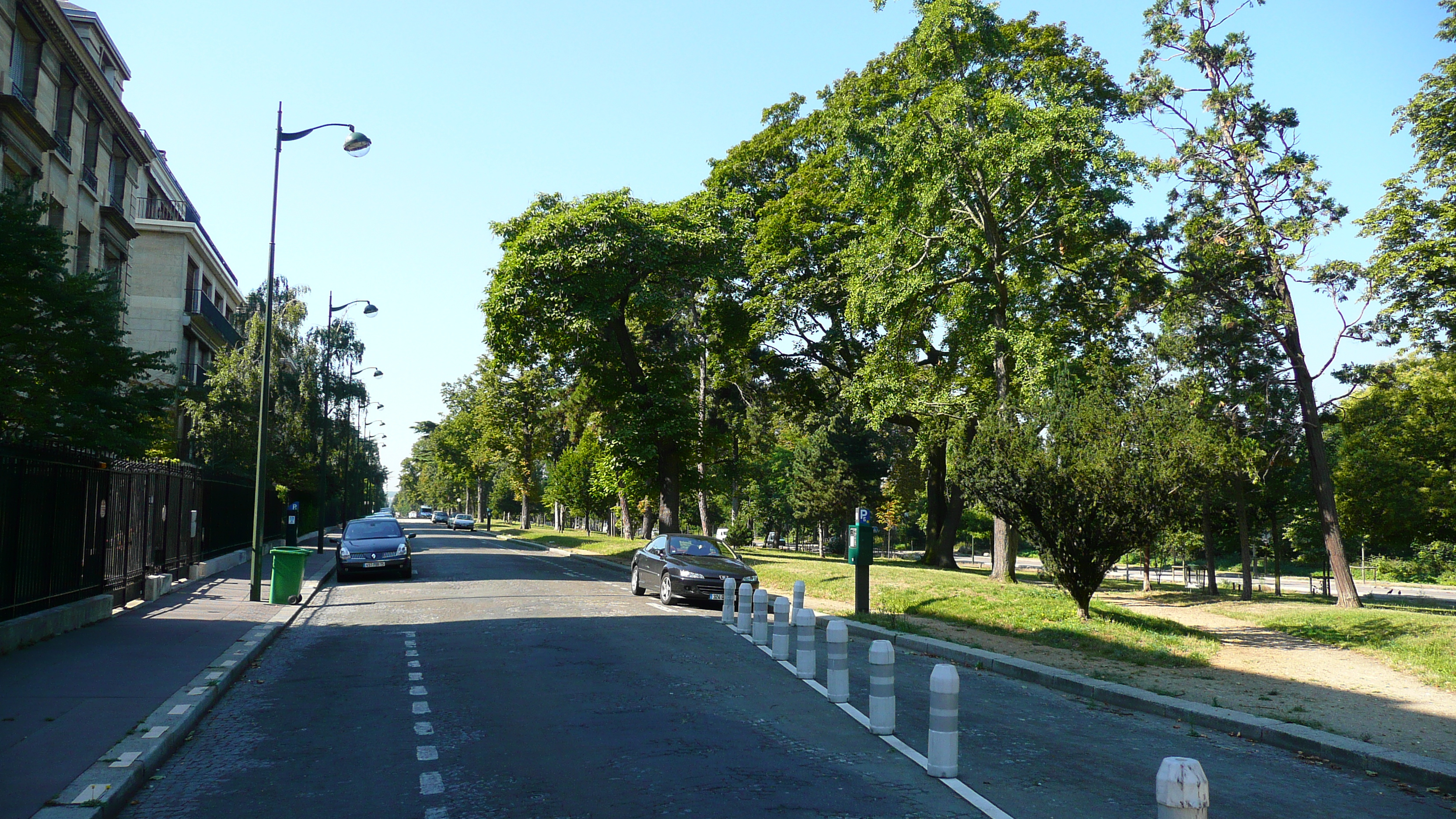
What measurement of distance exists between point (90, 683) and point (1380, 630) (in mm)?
18754

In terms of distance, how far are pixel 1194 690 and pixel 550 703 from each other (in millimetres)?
6718

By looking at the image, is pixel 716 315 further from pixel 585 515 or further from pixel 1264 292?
pixel 585 515

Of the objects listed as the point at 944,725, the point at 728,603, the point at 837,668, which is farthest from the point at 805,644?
the point at 728,603

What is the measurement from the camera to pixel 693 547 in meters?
20.2

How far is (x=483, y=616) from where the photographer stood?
16188 millimetres

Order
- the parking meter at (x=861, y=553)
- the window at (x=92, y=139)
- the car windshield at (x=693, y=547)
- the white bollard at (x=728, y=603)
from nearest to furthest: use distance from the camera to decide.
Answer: the white bollard at (x=728, y=603), the parking meter at (x=861, y=553), the car windshield at (x=693, y=547), the window at (x=92, y=139)

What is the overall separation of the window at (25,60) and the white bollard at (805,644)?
24.4m

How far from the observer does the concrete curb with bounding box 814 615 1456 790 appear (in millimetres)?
7195

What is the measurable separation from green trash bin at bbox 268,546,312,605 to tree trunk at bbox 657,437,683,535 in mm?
14043

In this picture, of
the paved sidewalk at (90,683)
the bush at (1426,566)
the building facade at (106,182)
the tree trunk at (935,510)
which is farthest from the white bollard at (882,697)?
the bush at (1426,566)

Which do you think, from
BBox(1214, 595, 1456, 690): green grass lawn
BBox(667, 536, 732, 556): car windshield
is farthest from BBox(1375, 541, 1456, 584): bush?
BBox(667, 536, 732, 556): car windshield

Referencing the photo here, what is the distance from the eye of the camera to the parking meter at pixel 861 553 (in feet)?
54.4

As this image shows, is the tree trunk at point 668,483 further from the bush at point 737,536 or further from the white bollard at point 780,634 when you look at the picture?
the bush at point 737,536

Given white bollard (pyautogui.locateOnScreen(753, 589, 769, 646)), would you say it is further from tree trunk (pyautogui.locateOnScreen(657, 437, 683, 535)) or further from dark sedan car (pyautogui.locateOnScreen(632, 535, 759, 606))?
tree trunk (pyautogui.locateOnScreen(657, 437, 683, 535))
